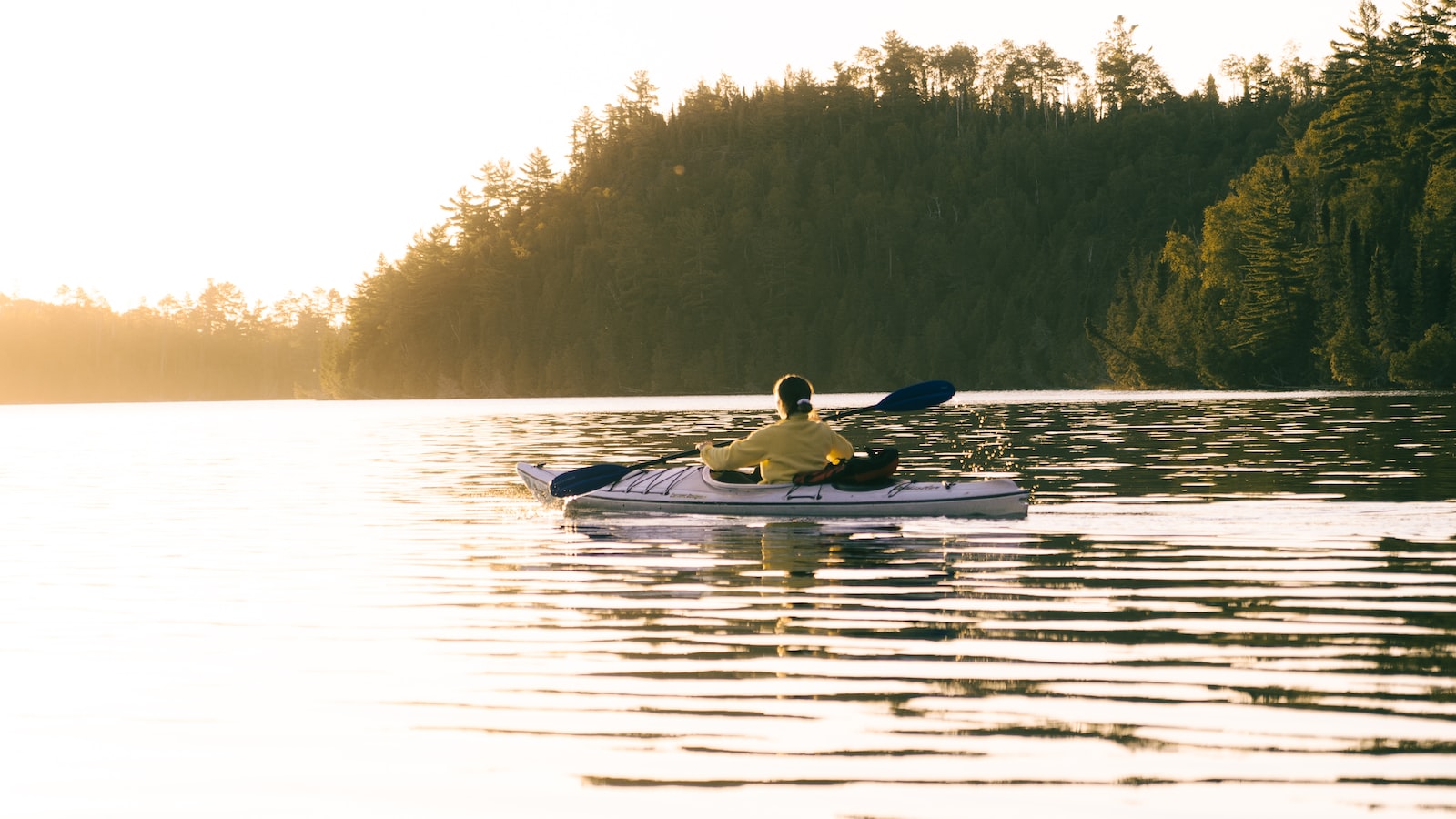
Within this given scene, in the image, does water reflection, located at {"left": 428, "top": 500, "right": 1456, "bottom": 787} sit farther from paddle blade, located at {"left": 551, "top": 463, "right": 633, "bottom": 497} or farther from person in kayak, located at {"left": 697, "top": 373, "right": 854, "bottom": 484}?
paddle blade, located at {"left": 551, "top": 463, "right": 633, "bottom": 497}

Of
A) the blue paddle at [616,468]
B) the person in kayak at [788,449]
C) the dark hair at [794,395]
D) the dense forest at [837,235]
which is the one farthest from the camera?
the dense forest at [837,235]

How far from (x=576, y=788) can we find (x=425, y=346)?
536 ft

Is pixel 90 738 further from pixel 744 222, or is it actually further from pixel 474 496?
pixel 744 222

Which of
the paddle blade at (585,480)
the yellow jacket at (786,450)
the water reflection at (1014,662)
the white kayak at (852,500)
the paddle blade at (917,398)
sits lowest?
the water reflection at (1014,662)

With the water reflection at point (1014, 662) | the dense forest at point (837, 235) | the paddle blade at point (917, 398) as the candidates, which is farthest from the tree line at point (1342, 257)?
the water reflection at point (1014, 662)

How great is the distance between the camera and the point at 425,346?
546 ft

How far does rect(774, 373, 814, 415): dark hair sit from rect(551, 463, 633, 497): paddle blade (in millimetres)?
2673

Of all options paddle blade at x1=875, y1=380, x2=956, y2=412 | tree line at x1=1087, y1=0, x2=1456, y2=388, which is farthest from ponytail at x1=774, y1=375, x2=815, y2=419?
tree line at x1=1087, y1=0, x2=1456, y2=388

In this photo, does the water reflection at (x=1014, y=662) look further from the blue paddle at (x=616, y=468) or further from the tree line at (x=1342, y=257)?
the tree line at (x=1342, y=257)

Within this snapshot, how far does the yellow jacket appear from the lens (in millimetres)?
16734

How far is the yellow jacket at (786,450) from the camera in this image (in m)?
16.7

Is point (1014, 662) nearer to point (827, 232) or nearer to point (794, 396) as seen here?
point (794, 396)

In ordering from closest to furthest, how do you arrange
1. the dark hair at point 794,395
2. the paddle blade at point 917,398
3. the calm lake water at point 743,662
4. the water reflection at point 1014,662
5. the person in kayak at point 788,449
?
the calm lake water at point 743,662
the water reflection at point 1014,662
the dark hair at point 794,395
the person in kayak at point 788,449
the paddle blade at point 917,398

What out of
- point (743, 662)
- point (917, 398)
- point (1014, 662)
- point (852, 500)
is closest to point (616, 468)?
point (852, 500)
